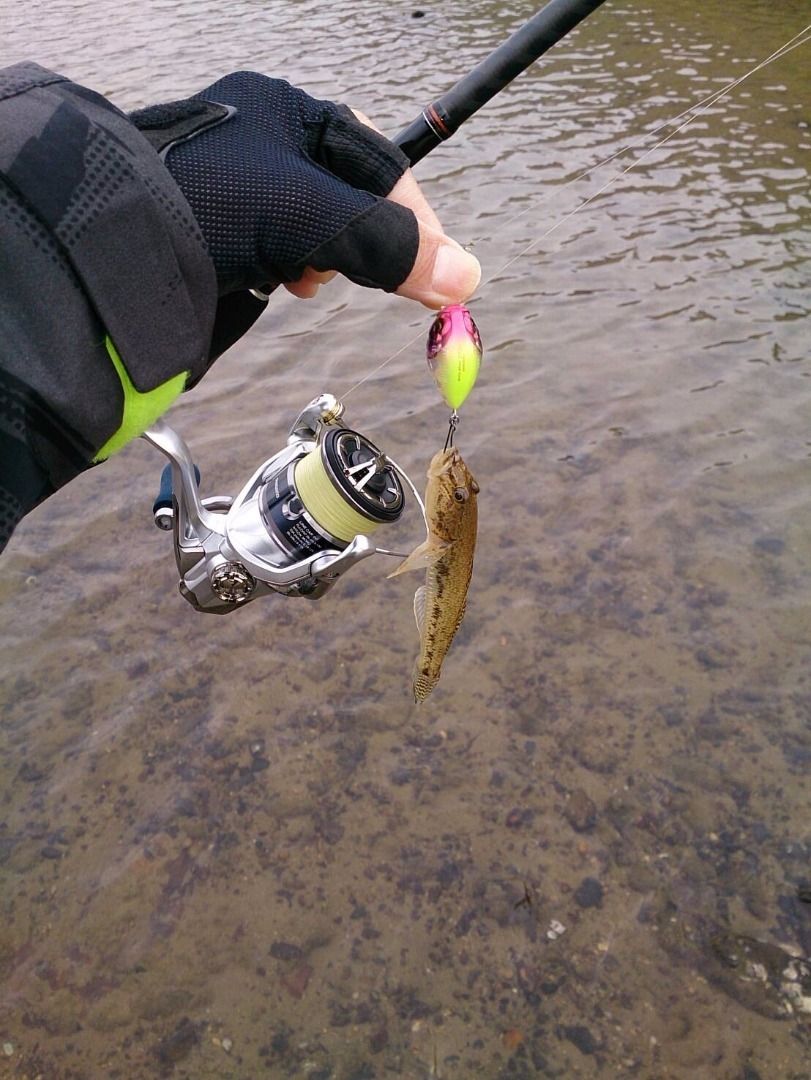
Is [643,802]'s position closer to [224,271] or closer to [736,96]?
[224,271]

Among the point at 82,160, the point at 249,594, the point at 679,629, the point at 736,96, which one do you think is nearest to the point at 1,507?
the point at 82,160

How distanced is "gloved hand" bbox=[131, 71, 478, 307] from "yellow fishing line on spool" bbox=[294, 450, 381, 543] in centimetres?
61

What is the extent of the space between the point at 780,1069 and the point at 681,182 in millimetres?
7722

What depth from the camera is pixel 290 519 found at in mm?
2436

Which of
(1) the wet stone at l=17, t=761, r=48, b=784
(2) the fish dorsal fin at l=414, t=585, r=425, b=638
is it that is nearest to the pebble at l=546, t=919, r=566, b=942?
(2) the fish dorsal fin at l=414, t=585, r=425, b=638

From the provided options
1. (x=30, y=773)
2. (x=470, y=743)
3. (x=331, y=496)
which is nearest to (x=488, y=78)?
(x=331, y=496)

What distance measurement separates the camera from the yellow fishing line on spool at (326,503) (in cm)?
234

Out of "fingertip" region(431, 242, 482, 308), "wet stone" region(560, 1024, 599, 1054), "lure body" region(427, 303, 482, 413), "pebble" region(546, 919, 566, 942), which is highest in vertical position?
"fingertip" region(431, 242, 482, 308)

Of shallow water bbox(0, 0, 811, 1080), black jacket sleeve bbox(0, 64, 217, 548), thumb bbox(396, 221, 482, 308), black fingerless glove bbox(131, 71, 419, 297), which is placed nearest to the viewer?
black jacket sleeve bbox(0, 64, 217, 548)

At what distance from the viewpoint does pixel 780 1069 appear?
2.64 meters

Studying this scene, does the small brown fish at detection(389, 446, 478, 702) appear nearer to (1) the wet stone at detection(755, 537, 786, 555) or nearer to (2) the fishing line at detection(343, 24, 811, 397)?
(1) the wet stone at detection(755, 537, 786, 555)

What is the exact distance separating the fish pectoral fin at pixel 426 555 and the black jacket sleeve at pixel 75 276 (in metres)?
1.37

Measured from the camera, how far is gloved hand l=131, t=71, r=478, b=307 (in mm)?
1651

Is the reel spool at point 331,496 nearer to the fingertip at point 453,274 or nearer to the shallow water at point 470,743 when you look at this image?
the fingertip at point 453,274
